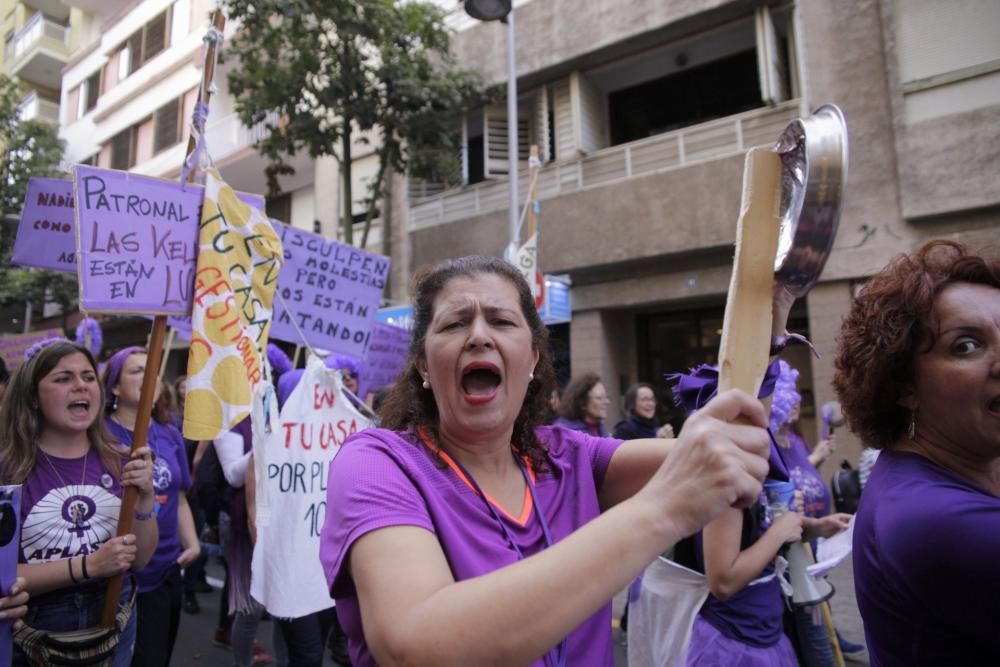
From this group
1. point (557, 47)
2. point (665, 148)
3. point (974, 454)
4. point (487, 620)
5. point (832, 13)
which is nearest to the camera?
point (487, 620)

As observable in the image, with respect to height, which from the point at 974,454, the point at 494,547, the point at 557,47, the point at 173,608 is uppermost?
the point at 557,47

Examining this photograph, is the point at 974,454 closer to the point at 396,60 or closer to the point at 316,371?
the point at 316,371

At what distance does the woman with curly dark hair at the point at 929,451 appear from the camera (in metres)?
1.25

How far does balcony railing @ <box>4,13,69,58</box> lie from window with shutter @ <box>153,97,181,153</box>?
10098 millimetres

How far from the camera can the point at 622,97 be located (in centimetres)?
1191

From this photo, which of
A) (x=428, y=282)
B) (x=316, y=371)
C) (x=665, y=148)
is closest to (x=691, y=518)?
(x=428, y=282)

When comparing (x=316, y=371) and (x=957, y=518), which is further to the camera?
(x=316, y=371)

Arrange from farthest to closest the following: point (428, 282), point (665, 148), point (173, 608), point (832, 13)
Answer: point (665, 148) → point (832, 13) → point (173, 608) → point (428, 282)

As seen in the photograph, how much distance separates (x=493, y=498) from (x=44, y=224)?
15.8 feet

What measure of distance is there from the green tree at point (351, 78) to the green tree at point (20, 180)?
8477mm

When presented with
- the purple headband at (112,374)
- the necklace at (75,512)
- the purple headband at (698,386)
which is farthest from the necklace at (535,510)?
the purple headband at (112,374)

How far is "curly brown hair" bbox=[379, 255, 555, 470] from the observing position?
5.15 feet

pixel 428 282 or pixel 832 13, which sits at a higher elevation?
pixel 832 13

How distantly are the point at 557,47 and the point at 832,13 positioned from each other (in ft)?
14.2
